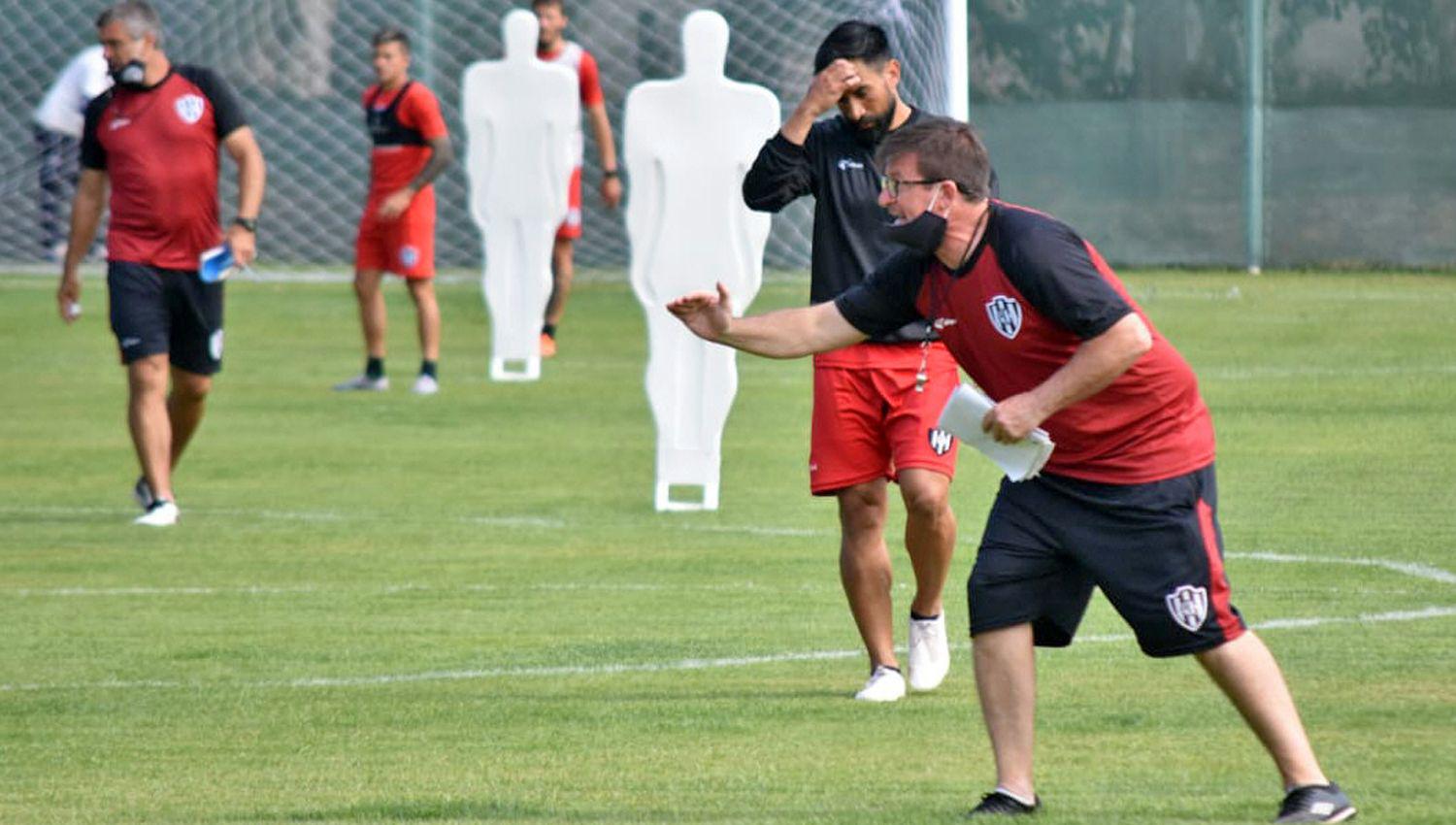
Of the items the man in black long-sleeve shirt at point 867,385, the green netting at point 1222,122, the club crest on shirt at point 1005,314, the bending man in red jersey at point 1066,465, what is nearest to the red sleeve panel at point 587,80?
the green netting at point 1222,122

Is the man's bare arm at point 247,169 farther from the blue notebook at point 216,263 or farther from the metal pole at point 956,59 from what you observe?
the metal pole at point 956,59

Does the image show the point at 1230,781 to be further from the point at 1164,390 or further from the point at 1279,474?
the point at 1279,474

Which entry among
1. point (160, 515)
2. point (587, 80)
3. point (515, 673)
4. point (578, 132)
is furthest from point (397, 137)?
point (515, 673)

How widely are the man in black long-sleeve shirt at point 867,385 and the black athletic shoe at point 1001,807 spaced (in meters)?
1.96

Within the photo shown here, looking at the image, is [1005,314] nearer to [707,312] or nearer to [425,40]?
[707,312]

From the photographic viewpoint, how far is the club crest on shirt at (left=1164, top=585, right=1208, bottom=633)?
256 inches

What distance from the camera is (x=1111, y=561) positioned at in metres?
6.64

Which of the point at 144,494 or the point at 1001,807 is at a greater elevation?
the point at 1001,807

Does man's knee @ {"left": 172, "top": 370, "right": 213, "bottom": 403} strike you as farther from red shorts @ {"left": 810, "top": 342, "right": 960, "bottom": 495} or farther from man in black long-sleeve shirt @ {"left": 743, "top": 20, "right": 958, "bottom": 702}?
red shorts @ {"left": 810, "top": 342, "right": 960, "bottom": 495}

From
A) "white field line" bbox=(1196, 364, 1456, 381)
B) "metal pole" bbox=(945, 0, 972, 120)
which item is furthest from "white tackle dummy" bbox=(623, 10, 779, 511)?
"white field line" bbox=(1196, 364, 1456, 381)

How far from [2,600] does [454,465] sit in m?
4.65

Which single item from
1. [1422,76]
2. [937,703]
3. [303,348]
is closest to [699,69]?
[937,703]

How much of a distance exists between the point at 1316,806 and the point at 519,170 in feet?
45.4

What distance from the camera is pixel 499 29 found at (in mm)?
28859
